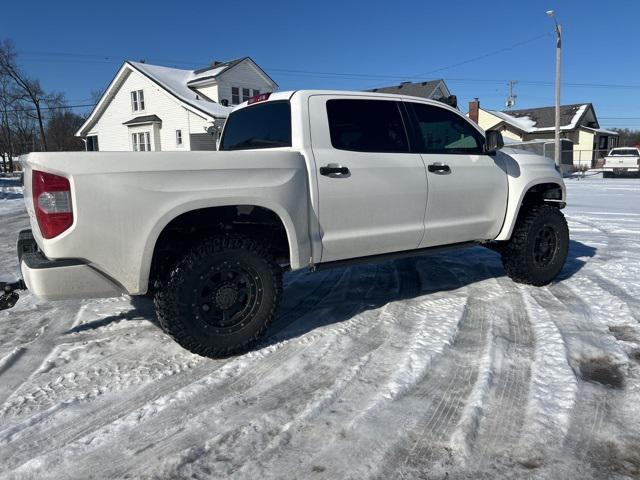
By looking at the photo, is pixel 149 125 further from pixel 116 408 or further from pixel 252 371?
pixel 116 408

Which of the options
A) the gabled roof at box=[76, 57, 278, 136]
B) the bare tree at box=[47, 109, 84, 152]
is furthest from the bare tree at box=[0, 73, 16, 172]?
the gabled roof at box=[76, 57, 278, 136]

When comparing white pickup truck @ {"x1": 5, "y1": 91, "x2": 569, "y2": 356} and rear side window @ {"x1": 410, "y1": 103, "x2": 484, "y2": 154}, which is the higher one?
rear side window @ {"x1": 410, "y1": 103, "x2": 484, "y2": 154}

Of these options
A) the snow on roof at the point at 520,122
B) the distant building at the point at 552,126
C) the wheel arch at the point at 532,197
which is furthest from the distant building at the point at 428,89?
the wheel arch at the point at 532,197

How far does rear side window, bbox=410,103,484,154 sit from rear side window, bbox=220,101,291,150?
127 cm

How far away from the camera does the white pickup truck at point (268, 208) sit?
293 centimetres

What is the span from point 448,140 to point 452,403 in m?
2.70

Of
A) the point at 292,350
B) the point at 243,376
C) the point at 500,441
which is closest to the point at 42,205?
the point at 243,376

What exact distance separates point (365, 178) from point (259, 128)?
107cm

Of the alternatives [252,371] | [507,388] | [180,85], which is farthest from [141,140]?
[507,388]

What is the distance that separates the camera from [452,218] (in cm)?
460

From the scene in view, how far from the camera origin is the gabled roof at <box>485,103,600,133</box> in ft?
137

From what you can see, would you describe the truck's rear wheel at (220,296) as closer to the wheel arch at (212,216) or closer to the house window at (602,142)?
the wheel arch at (212,216)

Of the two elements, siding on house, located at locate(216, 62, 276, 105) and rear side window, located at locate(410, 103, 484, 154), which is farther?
siding on house, located at locate(216, 62, 276, 105)

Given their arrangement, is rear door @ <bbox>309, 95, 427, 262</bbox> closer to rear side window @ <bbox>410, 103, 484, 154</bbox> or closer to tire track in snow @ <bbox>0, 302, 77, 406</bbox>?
rear side window @ <bbox>410, 103, 484, 154</bbox>
